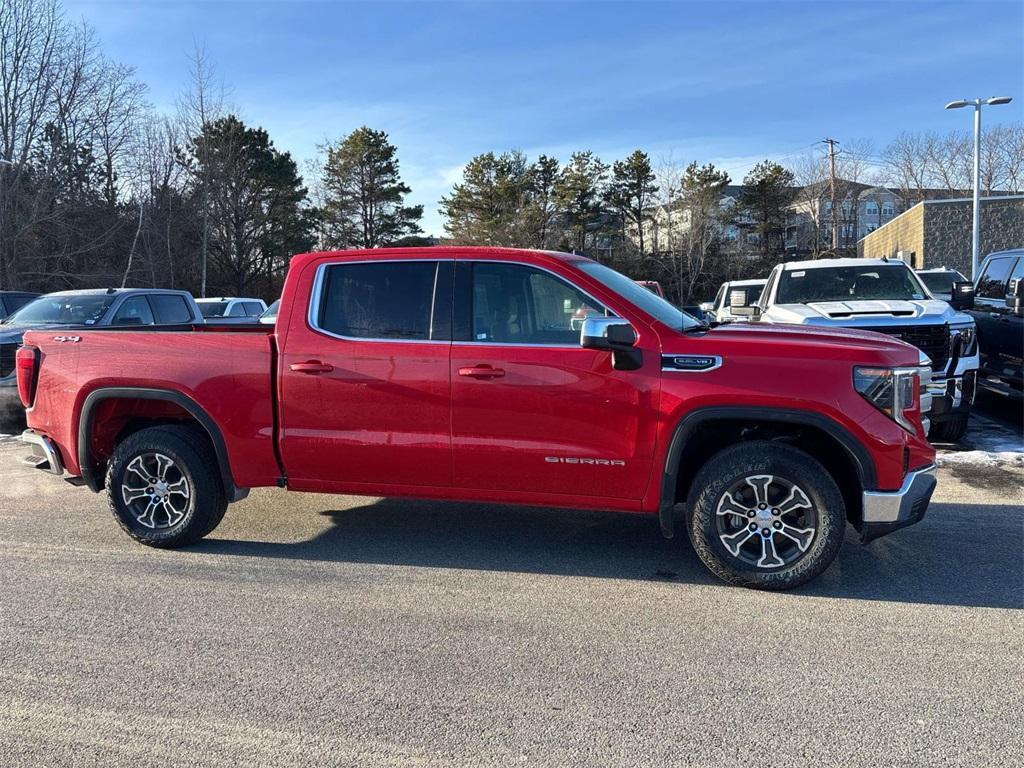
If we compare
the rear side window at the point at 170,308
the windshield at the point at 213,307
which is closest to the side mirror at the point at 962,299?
the rear side window at the point at 170,308

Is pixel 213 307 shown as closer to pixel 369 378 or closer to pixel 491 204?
pixel 369 378

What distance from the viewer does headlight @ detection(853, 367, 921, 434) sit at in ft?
13.6

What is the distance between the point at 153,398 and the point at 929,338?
23.8 feet

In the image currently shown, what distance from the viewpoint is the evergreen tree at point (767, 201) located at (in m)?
48.8

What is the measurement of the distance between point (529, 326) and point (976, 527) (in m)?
3.63

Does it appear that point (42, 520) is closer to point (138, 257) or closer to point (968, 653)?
point (968, 653)

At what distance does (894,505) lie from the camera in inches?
163

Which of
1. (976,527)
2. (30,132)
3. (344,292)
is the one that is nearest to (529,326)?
(344,292)

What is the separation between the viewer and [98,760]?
9.23 ft

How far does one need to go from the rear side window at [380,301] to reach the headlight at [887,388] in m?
2.35

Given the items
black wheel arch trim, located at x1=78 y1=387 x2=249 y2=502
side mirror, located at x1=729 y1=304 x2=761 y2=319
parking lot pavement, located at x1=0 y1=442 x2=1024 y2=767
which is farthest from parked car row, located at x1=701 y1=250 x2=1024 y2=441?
black wheel arch trim, located at x1=78 y1=387 x2=249 y2=502

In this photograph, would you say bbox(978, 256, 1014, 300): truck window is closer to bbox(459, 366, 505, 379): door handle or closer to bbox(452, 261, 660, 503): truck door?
bbox(452, 261, 660, 503): truck door

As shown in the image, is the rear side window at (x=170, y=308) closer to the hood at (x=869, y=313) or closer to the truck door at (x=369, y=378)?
the truck door at (x=369, y=378)

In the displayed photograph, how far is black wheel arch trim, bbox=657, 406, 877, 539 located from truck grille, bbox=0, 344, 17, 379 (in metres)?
7.95
